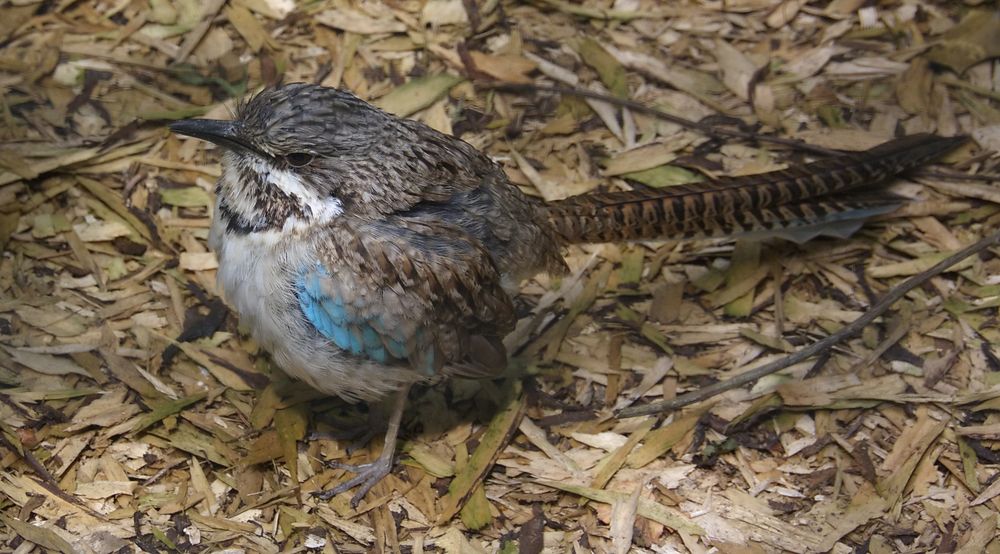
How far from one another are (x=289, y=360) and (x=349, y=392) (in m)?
0.40

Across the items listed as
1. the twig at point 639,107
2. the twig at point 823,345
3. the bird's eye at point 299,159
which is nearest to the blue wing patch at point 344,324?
the bird's eye at point 299,159

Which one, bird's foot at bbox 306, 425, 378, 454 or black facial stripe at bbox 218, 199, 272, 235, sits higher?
black facial stripe at bbox 218, 199, 272, 235

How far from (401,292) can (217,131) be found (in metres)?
1.06

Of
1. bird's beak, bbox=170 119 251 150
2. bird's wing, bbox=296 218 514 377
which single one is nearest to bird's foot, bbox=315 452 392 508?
bird's wing, bbox=296 218 514 377

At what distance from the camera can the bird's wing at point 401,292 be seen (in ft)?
15.6

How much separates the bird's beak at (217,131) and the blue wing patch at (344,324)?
0.64 metres

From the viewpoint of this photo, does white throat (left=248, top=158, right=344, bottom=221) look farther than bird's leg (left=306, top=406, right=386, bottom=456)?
No

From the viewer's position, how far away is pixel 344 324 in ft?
15.7

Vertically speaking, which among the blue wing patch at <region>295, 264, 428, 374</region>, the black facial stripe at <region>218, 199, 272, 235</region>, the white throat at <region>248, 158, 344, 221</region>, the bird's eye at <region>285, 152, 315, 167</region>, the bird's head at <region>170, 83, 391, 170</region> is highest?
the bird's head at <region>170, 83, 391, 170</region>

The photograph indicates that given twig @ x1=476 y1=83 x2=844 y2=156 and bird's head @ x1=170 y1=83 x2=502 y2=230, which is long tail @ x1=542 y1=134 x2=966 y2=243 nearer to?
twig @ x1=476 y1=83 x2=844 y2=156

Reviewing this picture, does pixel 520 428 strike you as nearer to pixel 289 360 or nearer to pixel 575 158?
pixel 289 360

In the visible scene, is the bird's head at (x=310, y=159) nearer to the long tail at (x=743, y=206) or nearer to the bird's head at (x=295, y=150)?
the bird's head at (x=295, y=150)

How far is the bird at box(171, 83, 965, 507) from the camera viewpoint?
4754 mm

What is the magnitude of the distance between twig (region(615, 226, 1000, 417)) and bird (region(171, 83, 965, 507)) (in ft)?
3.14
